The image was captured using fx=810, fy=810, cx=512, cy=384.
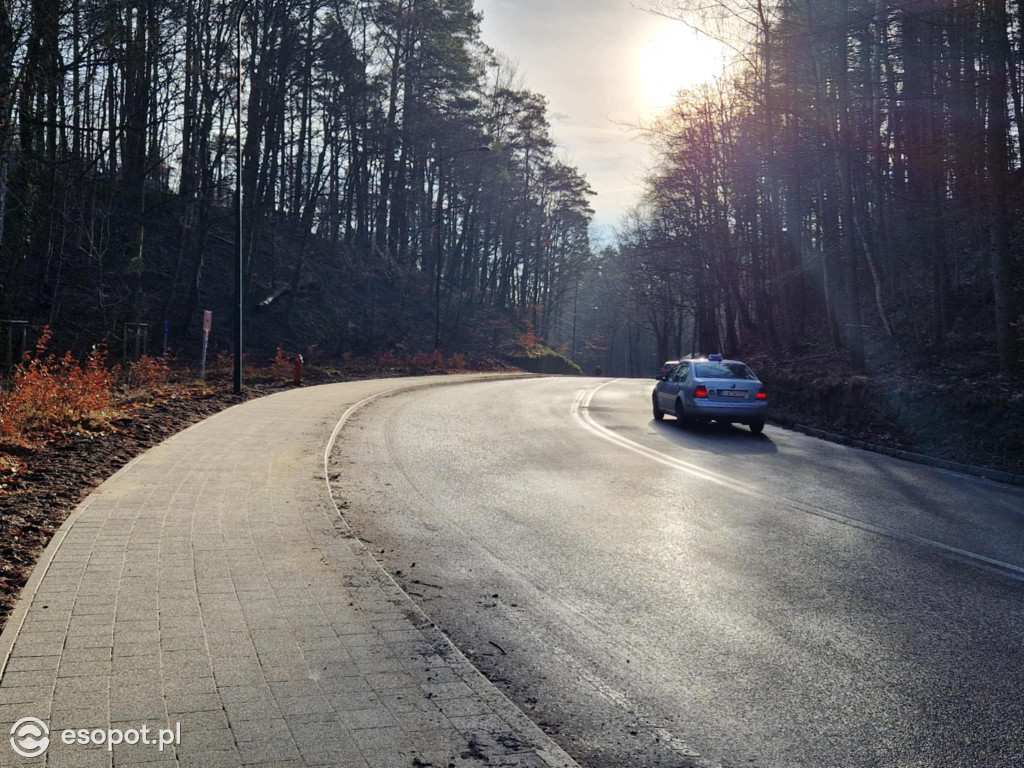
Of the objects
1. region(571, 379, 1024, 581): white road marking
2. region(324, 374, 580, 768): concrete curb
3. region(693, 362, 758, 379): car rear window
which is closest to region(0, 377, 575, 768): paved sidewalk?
region(324, 374, 580, 768): concrete curb

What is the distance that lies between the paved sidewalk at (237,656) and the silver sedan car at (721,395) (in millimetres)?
10845

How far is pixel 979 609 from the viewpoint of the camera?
562cm

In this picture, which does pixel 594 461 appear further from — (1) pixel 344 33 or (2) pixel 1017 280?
(1) pixel 344 33

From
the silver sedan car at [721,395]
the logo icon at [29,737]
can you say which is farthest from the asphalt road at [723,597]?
the silver sedan car at [721,395]

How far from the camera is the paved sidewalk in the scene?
345cm

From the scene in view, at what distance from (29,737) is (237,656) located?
112 centimetres

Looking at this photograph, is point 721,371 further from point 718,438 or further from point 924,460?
point 924,460

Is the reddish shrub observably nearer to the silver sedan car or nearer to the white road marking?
the white road marking

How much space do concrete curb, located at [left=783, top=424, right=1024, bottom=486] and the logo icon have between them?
1258 centimetres

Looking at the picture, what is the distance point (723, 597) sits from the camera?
19.4 ft

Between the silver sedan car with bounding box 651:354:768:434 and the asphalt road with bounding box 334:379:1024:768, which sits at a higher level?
the silver sedan car with bounding box 651:354:768:434

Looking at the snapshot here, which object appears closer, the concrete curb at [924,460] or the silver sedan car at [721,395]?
the concrete curb at [924,460]

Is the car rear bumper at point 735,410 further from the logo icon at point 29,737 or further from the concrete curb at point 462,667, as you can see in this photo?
the logo icon at point 29,737

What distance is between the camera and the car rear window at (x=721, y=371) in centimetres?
1730
